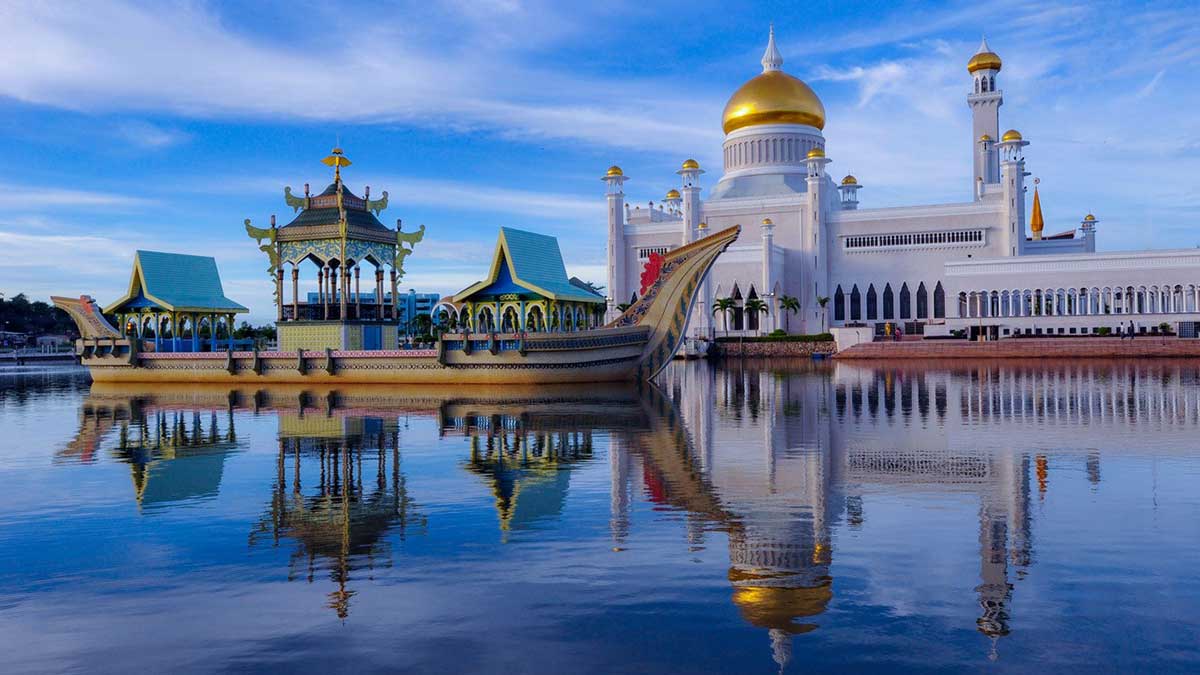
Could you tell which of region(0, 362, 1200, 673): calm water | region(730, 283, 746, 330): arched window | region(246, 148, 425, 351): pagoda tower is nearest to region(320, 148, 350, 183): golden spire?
region(246, 148, 425, 351): pagoda tower

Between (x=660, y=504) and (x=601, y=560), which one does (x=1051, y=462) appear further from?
(x=601, y=560)

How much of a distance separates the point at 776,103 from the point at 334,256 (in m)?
43.1

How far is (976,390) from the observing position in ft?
78.3

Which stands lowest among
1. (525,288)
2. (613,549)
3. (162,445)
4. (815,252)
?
(613,549)

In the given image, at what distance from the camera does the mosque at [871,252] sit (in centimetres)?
5191

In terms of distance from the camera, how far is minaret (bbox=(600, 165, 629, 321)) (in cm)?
6594

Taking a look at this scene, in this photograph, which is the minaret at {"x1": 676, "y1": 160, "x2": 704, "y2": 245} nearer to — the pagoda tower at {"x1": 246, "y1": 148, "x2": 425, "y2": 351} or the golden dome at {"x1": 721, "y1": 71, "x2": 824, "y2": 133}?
the golden dome at {"x1": 721, "y1": 71, "x2": 824, "y2": 133}

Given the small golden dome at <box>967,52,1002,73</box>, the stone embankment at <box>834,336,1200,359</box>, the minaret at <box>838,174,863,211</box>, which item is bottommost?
the stone embankment at <box>834,336,1200,359</box>

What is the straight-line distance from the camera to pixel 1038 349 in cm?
4434

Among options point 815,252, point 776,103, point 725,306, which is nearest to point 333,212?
point 725,306

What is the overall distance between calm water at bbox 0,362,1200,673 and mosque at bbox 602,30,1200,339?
133 ft

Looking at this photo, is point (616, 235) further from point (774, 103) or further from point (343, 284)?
point (343, 284)

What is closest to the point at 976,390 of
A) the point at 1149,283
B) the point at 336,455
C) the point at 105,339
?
the point at 336,455

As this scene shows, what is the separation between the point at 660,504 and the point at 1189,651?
16.1 feet
